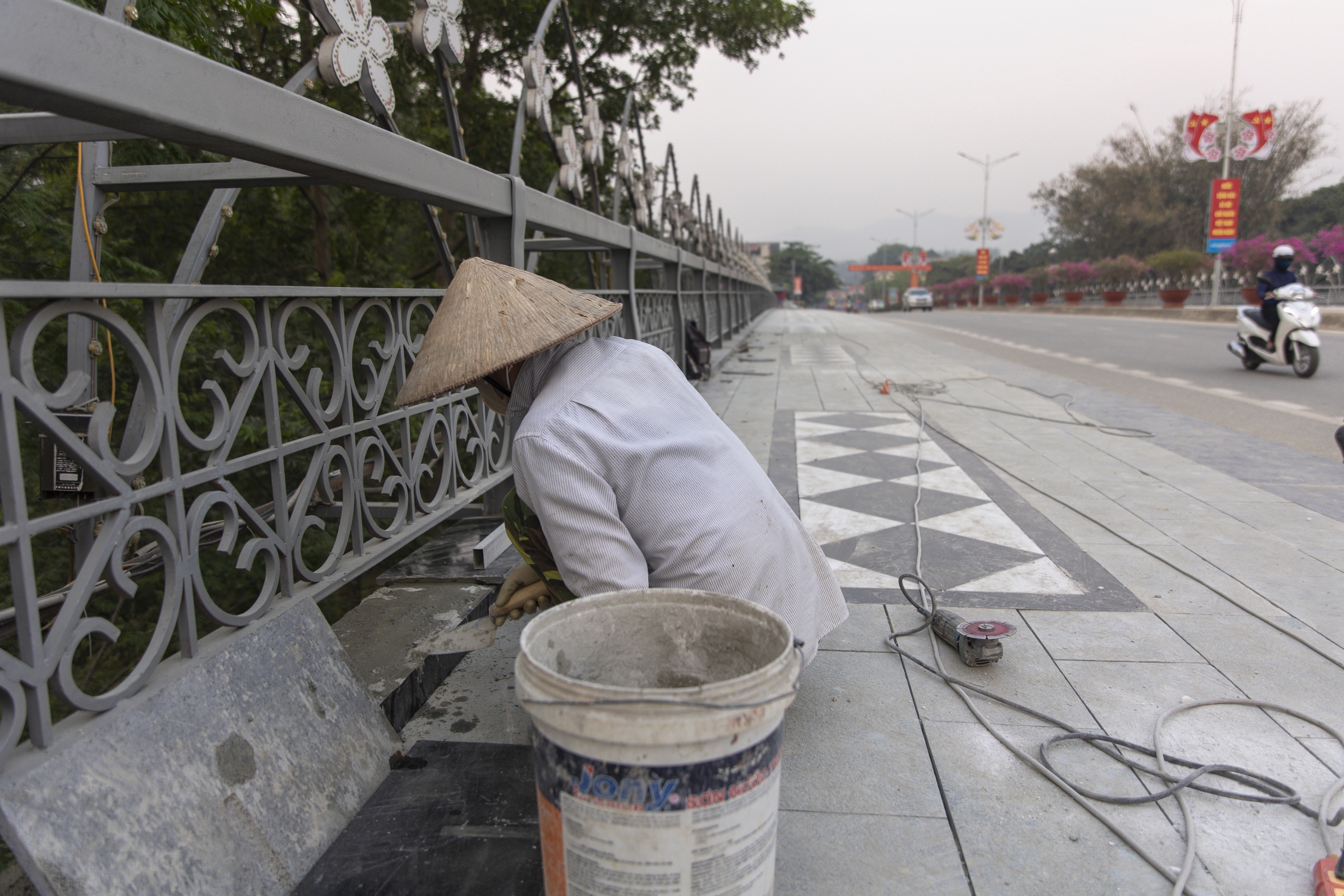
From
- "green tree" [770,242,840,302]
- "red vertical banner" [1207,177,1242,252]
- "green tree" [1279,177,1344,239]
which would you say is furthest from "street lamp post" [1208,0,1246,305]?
"green tree" [770,242,840,302]

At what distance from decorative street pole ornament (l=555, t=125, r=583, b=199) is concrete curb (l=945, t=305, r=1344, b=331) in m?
16.8

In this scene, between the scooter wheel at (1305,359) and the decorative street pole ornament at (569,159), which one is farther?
the scooter wheel at (1305,359)

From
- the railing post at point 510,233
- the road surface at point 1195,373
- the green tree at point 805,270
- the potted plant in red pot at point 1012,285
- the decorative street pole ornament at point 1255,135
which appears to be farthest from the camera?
the green tree at point 805,270

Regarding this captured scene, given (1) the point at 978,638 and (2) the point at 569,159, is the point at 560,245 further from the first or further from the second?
(1) the point at 978,638

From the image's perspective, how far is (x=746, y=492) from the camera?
1.86 meters

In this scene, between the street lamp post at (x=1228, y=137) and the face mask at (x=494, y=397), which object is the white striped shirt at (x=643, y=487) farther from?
the street lamp post at (x=1228, y=137)

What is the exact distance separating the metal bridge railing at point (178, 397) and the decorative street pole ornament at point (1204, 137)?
97.7ft

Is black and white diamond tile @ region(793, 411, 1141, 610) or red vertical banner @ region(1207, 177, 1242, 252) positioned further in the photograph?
red vertical banner @ region(1207, 177, 1242, 252)

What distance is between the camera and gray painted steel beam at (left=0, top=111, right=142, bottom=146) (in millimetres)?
2268

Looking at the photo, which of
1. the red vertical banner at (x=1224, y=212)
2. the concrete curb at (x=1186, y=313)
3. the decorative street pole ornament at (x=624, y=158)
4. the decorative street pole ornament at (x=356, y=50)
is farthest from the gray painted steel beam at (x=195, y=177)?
the red vertical banner at (x=1224, y=212)

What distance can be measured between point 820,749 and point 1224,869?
830 millimetres

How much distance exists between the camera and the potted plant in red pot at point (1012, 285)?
1975 inches

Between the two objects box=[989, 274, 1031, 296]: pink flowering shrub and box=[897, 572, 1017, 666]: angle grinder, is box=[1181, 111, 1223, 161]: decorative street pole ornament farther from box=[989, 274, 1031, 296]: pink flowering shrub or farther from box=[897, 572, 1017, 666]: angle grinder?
box=[897, 572, 1017, 666]: angle grinder

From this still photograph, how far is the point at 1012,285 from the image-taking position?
50.8m
